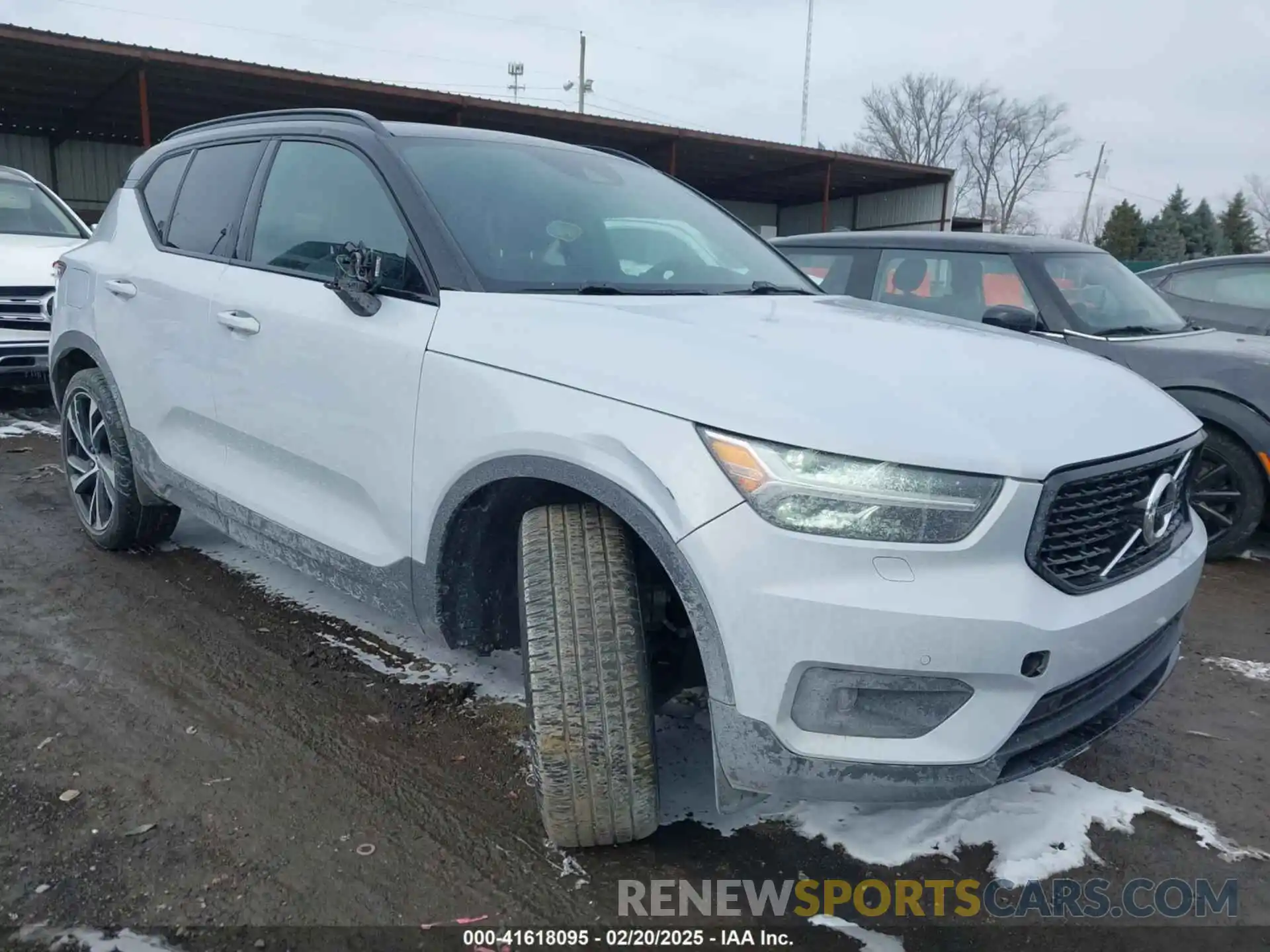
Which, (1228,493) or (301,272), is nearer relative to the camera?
(301,272)

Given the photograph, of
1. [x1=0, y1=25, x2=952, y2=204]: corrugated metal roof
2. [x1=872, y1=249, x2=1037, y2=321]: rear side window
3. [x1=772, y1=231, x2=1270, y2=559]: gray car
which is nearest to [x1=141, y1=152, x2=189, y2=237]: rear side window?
[x1=772, y1=231, x2=1270, y2=559]: gray car

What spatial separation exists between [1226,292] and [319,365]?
6.13m

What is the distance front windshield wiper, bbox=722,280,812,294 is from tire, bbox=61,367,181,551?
8.23 feet

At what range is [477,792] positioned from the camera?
Answer: 7.98 feet

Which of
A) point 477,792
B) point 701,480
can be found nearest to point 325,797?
point 477,792

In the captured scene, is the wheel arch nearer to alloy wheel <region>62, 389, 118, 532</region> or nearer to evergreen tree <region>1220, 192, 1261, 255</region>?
alloy wheel <region>62, 389, 118, 532</region>

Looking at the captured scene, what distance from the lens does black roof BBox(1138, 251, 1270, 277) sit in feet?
20.2

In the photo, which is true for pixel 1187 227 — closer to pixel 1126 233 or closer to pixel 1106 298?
pixel 1126 233

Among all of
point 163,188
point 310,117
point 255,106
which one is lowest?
point 163,188

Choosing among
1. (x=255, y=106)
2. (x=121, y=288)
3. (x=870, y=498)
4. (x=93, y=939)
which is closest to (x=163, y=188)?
(x=121, y=288)

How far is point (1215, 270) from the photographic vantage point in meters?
6.32

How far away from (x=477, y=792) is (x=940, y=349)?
1.64 meters

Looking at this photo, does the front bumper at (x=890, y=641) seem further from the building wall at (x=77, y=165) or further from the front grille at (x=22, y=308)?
the building wall at (x=77, y=165)

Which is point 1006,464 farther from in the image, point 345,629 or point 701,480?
point 345,629
